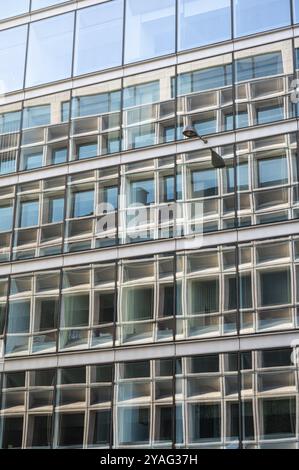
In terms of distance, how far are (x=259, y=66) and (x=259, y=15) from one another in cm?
177

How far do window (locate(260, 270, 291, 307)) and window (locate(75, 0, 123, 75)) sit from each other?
880 cm

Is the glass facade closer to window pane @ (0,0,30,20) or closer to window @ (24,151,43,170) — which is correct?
window @ (24,151,43,170)

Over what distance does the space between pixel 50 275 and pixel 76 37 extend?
8.21m

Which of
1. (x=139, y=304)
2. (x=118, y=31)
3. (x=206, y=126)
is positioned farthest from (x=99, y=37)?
(x=139, y=304)

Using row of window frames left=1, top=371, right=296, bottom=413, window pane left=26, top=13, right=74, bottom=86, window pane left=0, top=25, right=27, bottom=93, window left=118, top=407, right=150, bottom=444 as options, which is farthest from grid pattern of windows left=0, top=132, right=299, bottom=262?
window left=118, top=407, right=150, bottom=444

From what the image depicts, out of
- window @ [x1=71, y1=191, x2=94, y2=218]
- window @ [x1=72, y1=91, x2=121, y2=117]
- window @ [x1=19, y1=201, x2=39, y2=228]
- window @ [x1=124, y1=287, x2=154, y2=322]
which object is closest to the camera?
window @ [x1=124, y1=287, x2=154, y2=322]

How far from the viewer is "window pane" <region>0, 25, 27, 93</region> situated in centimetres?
2520

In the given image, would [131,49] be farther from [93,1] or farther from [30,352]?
[30,352]

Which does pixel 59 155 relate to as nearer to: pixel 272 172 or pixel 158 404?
pixel 272 172

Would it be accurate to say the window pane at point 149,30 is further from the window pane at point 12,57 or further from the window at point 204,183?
the window at point 204,183

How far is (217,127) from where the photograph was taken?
859 inches

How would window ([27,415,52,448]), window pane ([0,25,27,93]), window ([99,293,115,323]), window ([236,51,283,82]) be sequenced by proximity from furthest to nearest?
window pane ([0,25,27,93]), window ([236,51,283,82]), window ([99,293,115,323]), window ([27,415,52,448])

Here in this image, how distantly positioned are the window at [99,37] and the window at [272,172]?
245 inches

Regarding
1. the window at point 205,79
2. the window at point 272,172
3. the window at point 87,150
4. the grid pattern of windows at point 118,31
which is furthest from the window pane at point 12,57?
the window at point 272,172
